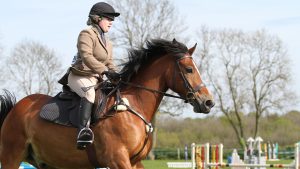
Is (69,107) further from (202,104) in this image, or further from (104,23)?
(202,104)

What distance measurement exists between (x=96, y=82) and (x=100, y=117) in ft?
2.09

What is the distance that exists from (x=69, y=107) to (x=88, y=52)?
2.85 ft

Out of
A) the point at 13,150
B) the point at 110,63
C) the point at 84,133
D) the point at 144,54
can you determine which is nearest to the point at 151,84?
the point at 144,54

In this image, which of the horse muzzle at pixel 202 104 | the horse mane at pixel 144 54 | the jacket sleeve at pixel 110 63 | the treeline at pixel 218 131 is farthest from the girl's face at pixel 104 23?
the treeline at pixel 218 131

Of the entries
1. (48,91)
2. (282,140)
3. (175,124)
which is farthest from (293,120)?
(48,91)

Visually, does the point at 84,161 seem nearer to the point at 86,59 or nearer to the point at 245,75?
the point at 86,59

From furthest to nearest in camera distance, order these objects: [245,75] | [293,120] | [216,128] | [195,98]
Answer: [293,120], [216,128], [245,75], [195,98]

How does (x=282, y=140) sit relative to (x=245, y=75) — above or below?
below

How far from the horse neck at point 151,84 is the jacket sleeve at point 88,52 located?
0.60 meters

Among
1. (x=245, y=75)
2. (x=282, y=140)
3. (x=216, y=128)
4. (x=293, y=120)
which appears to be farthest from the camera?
(x=293, y=120)

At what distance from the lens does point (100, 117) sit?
7836 mm

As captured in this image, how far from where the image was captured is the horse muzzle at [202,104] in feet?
24.8

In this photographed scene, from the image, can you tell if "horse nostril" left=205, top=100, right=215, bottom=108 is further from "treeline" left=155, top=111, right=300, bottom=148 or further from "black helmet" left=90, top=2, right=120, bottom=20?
"treeline" left=155, top=111, right=300, bottom=148

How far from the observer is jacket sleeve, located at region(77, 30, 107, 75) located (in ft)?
25.7
